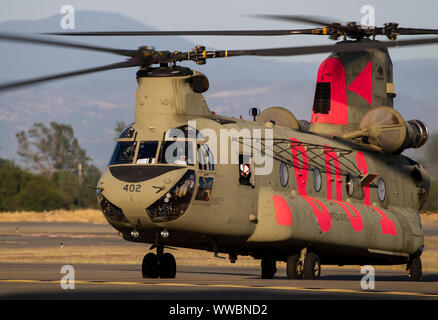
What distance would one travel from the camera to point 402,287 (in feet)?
59.3

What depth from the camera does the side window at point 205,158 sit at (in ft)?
64.9

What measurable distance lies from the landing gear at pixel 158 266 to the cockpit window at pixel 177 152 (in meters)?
2.37

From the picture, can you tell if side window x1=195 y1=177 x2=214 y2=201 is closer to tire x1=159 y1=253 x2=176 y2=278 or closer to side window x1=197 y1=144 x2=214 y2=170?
side window x1=197 y1=144 x2=214 y2=170

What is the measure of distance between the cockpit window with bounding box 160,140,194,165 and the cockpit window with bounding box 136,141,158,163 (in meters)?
0.20

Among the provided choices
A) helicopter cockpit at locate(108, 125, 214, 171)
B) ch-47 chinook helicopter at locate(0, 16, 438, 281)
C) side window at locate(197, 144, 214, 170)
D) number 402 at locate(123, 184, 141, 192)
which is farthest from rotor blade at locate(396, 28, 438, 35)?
number 402 at locate(123, 184, 141, 192)

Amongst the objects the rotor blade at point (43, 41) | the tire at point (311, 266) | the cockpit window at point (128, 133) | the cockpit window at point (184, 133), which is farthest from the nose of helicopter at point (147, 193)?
the tire at point (311, 266)

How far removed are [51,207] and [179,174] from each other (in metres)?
79.7

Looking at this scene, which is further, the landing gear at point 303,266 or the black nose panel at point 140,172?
the landing gear at point 303,266

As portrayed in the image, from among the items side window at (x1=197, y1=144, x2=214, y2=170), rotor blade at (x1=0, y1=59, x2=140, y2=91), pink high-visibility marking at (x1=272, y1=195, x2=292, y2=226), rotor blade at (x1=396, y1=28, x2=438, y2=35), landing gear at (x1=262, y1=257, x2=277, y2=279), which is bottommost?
landing gear at (x1=262, y1=257, x2=277, y2=279)

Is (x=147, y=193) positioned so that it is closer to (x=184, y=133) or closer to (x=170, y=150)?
(x=170, y=150)

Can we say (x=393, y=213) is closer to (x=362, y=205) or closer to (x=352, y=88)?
(x=362, y=205)

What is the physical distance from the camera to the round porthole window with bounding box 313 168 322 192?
914 inches

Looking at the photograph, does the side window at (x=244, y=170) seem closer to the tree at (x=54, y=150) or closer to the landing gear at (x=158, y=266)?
the landing gear at (x=158, y=266)

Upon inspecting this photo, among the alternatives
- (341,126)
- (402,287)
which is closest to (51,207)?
(341,126)
